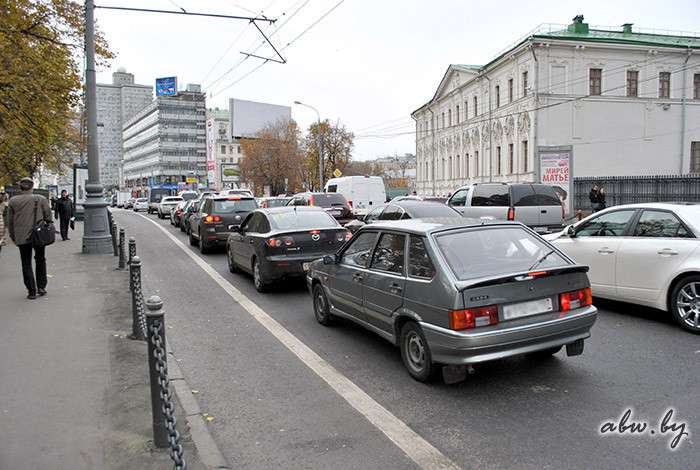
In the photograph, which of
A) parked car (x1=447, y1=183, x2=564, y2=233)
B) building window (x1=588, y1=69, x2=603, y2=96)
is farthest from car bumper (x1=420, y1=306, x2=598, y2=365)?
building window (x1=588, y1=69, x2=603, y2=96)

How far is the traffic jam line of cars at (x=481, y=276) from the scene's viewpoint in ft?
15.8

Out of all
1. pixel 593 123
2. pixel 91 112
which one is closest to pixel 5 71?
pixel 91 112

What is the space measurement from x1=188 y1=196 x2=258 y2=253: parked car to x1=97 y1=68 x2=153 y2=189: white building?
6021 inches

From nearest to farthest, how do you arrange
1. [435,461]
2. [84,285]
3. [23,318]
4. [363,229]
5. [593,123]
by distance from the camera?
[435,461], [363,229], [23,318], [84,285], [593,123]

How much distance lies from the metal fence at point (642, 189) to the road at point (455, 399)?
64.2ft

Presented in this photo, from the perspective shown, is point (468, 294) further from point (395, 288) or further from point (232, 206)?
point (232, 206)

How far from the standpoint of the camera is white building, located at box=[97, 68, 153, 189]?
158 m

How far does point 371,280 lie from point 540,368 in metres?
1.91

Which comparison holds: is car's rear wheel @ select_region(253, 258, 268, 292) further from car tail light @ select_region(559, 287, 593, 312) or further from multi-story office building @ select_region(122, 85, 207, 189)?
multi-story office building @ select_region(122, 85, 207, 189)

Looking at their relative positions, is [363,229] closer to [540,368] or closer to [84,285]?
[540,368]

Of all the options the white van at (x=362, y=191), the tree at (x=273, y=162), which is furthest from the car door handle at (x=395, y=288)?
the tree at (x=273, y=162)

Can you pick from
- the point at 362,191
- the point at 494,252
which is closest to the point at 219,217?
the point at 362,191

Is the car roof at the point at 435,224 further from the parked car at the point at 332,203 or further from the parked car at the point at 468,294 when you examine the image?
the parked car at the point at 332,203

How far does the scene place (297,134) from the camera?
2714 inches
